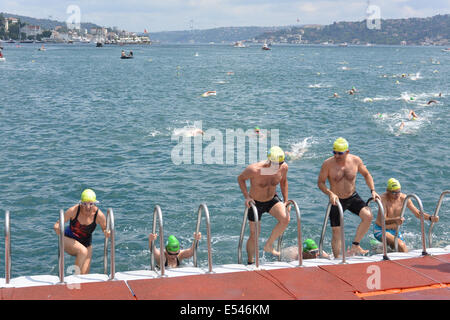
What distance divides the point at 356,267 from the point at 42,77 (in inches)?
2539

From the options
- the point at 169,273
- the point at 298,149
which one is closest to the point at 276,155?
the point at 169,273

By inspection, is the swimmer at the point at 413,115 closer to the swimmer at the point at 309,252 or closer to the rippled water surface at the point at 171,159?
the rippled water surface at the point at 171,159

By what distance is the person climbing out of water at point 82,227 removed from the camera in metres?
8.55

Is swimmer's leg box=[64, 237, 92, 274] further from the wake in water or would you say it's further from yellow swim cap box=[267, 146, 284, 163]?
the wake in water

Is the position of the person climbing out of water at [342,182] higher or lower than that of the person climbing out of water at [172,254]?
higher

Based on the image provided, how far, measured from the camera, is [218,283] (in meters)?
7.09

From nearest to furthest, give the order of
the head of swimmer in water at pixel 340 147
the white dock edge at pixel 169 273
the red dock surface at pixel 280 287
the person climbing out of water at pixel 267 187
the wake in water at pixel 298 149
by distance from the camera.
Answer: the red dock surface at pixel 280 287, the white dock edge at pixel 169 273, the person climbing out of water at pixel 267 187, the head of swimmer in water at pixel 340 147, the wake in water at pixel 298 149

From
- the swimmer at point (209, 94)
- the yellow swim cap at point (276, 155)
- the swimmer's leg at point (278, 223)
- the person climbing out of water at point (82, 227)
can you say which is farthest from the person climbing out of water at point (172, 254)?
the swimmer at point (209, 94)

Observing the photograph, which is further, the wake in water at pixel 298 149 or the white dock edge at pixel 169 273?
the wake in water at pixel 298 149

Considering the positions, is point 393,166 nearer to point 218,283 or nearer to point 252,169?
point 252,169

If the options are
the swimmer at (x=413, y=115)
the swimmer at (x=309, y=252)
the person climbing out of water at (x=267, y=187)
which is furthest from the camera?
the swimmer at (x=413, y=115)

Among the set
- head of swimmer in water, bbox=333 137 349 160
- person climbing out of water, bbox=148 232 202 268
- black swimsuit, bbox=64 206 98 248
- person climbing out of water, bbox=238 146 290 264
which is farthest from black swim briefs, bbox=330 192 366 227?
black swimsuit, bbox=64 206 98 248

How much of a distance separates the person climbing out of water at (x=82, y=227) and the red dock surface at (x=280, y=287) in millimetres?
1733

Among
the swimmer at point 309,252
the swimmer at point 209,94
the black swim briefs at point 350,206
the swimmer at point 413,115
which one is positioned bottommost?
the swimmer at point 309,252
